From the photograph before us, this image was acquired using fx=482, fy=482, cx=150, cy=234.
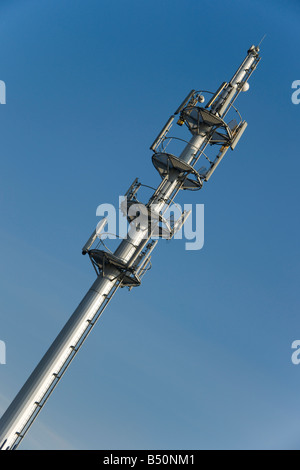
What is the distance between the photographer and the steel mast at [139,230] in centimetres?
2712

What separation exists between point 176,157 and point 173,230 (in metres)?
5.10

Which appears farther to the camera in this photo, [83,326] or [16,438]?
[83,326]

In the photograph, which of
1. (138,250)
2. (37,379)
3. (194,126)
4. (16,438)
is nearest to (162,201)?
(138,250)

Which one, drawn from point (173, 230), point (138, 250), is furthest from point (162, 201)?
point (138, 250)

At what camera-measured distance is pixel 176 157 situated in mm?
33500

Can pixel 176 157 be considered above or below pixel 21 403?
above

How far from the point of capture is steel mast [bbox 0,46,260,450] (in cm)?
2712

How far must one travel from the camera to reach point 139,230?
32500 millimetres

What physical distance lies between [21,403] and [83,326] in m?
5.51

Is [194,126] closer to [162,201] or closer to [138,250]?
[162,201]

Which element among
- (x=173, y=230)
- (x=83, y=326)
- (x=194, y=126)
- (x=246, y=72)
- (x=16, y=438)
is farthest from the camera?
(x=246, y=72)

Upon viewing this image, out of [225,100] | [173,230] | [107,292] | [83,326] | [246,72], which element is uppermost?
[246,72]
